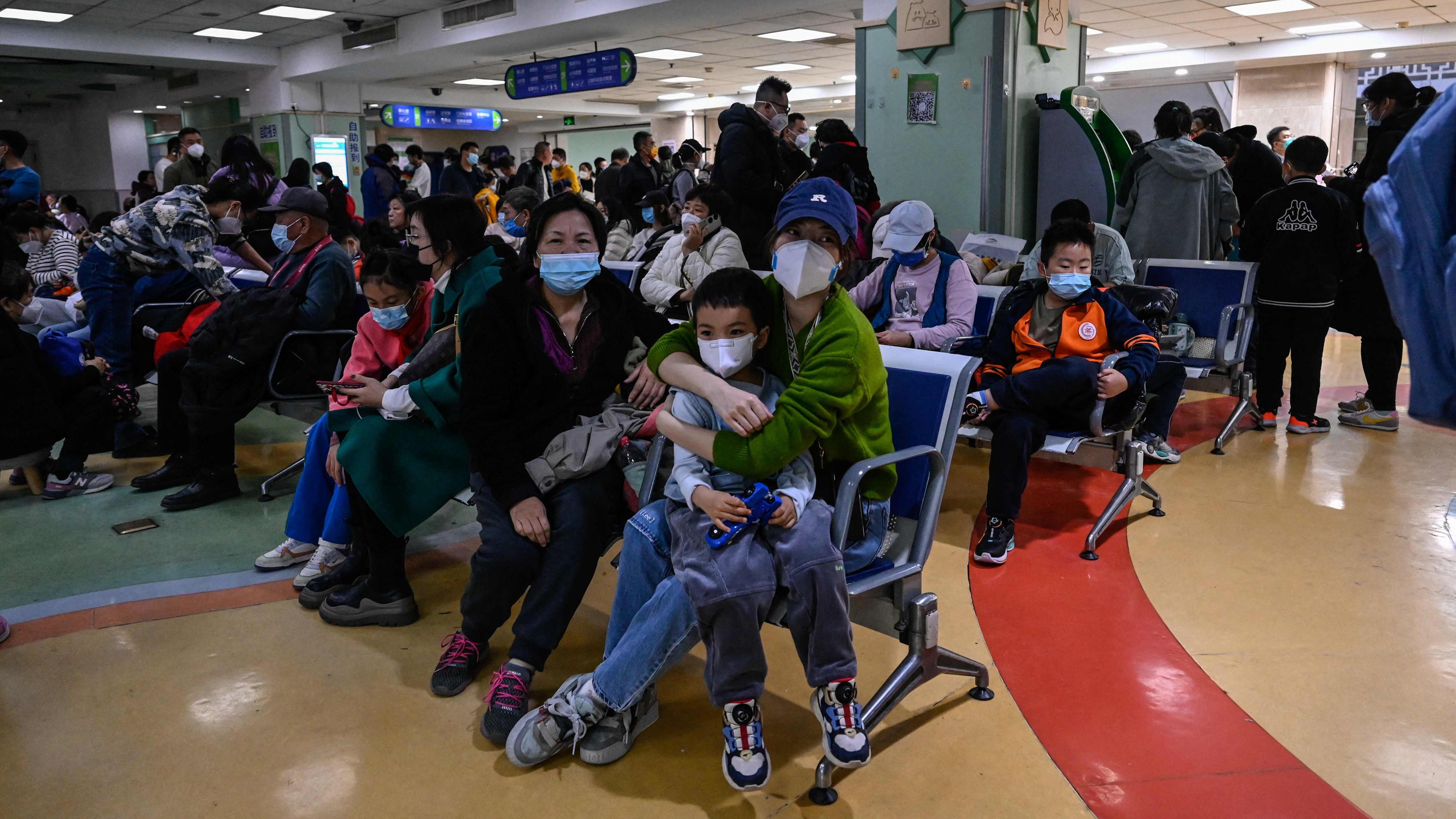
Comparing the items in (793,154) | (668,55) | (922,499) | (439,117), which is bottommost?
(922,499)

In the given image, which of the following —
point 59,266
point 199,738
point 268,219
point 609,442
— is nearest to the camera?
point 199,738

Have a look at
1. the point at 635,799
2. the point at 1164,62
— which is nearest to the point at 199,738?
the point at 635,799

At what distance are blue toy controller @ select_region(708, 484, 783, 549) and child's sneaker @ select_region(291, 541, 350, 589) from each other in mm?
1655

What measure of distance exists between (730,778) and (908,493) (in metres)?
0.74

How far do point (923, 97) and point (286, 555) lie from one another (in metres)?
4.51

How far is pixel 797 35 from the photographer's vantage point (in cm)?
1198

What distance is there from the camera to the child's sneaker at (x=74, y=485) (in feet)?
13.1

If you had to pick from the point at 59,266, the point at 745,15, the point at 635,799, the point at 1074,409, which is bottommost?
the point at 635,799

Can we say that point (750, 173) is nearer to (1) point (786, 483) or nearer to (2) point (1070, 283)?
(2) point (1070, 283)

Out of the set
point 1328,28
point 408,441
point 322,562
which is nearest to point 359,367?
point 408,441

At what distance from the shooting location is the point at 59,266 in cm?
612

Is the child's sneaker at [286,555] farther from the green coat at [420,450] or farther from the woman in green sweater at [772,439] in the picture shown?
the woman in green sweater at [772,439]

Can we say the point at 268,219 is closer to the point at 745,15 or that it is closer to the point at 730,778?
the point at 730,778

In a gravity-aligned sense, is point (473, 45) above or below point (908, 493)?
above
